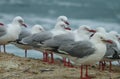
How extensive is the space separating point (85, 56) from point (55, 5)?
165 feet

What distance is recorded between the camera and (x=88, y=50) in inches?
562

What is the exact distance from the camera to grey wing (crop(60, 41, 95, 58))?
14281mm

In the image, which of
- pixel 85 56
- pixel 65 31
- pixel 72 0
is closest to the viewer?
pixel 85 56

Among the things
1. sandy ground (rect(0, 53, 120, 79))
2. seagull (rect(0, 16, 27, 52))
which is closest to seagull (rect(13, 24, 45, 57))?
seagull (rect(0, 16, 27, 52))

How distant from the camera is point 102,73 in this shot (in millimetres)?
15086

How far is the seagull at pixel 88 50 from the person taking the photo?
1419cm

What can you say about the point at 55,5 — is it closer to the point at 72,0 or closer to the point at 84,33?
the point at 72,0

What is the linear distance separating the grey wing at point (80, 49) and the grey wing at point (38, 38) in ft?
8.74

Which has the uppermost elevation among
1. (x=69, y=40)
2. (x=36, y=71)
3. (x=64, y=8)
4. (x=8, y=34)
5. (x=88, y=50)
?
(x=64, y=8)

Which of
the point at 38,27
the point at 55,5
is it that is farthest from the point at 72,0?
the point at 38,27

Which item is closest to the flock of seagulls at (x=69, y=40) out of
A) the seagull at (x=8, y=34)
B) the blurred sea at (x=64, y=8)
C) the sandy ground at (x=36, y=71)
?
the seagull at (x=8, y=34)

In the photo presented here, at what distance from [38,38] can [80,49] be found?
3243mm

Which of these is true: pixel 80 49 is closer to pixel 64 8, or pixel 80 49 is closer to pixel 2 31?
pixel 2 31

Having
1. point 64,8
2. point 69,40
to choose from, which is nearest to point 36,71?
point 69,40
